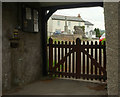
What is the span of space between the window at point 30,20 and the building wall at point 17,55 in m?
0.20

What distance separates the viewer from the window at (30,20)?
4781 mm

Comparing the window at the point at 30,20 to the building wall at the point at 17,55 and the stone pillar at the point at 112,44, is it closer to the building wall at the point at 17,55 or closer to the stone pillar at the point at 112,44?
the building wall at the point at 17,55

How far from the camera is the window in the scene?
4781mm

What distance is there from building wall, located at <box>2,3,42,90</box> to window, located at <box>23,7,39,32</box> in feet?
0.64

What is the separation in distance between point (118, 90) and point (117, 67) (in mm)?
354

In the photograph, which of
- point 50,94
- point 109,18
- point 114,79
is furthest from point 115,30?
point 50,94

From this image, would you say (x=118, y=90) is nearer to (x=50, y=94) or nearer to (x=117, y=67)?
(x=117, y=67)

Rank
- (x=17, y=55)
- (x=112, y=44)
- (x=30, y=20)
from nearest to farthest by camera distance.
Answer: (x=112, y=44) < (x=17, y=55) < (x=30, y=20)

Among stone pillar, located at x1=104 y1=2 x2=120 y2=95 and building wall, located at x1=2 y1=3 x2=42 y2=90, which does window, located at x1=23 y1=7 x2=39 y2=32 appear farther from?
→ stone pillar, located at x1=104 y1=2 x2=120 y2=95

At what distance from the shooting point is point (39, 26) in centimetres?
573

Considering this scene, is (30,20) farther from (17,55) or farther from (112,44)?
(112,44)

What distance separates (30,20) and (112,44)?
138 inches

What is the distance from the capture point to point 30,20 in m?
5.05

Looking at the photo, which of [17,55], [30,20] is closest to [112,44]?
[17,55]
